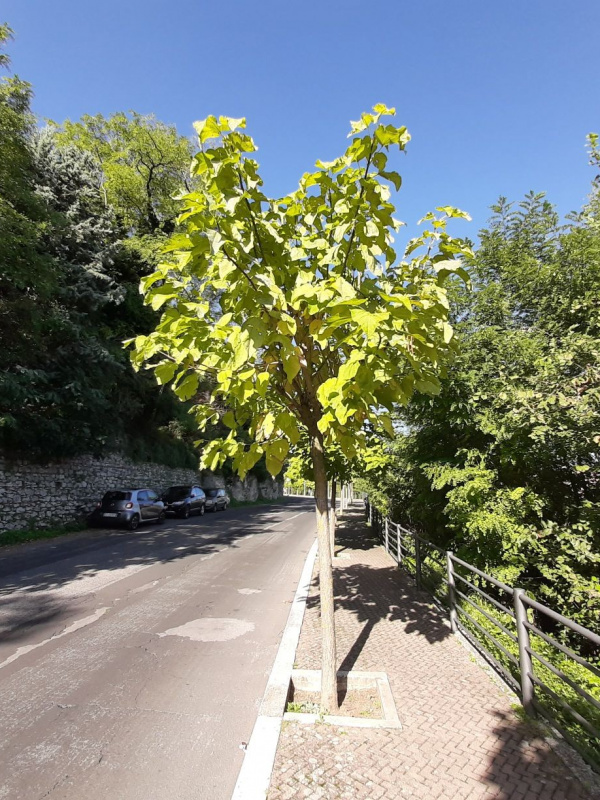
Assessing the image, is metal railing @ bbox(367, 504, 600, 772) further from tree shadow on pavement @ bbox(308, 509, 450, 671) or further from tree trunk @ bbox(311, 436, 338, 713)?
tree trunk @ bbox(311, 436, 338, 713)

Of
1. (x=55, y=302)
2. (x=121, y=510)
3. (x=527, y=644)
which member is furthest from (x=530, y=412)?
(x=55, y=302)

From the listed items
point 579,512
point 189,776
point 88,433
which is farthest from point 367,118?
point 88,433

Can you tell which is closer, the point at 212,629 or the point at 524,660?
the point at 524,660

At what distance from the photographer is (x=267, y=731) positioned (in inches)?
126

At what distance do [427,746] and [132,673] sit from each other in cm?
290

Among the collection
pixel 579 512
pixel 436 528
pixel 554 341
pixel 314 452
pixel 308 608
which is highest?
pixel 554 341

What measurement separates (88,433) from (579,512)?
588 inches

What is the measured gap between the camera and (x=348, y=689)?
157 inches

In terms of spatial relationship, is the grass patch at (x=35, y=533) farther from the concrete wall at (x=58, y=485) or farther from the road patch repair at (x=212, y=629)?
the road patch repair at (x=212, y=629)

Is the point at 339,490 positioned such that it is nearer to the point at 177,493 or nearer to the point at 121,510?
the point at 177,493

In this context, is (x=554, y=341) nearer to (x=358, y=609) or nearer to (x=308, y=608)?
(x=358, y=609)

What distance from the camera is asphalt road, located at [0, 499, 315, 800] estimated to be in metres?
2.86

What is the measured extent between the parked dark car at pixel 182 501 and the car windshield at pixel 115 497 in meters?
5.06

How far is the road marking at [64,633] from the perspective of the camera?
4652 mm
